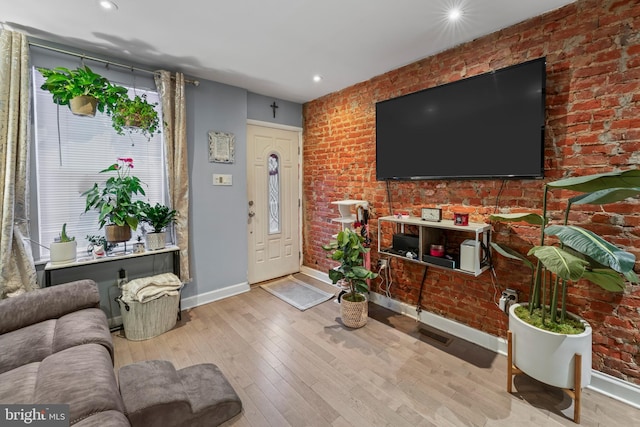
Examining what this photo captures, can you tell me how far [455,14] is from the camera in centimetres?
196

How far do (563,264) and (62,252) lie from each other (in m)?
3.46

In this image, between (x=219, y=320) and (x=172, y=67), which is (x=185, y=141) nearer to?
(x=172, y=67)

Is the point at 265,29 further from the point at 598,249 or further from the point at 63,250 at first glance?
the point at 598,249

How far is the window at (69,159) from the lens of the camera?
92.6 inches

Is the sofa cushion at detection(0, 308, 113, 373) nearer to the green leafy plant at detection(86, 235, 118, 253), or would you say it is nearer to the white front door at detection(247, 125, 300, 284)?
the green leafy plant at detection(86, 235, 118, 253)

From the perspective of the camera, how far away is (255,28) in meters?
2.13

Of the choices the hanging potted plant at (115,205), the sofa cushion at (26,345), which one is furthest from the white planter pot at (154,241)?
the sofa cushion at (26,345)

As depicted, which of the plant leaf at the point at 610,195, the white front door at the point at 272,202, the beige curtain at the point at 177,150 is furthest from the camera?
the white front door at the point at 272,202

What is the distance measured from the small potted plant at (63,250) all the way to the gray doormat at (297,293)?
78.9 inches

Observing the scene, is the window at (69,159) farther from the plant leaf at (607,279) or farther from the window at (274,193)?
the plant leaf at (607,279)

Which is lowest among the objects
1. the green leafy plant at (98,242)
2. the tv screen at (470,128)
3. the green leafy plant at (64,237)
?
the green leafy plant at (98,242)

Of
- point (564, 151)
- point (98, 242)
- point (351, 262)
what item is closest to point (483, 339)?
point (351, 262)

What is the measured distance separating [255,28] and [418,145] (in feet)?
5.44

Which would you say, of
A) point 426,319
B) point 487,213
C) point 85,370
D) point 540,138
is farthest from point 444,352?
point 85,370
